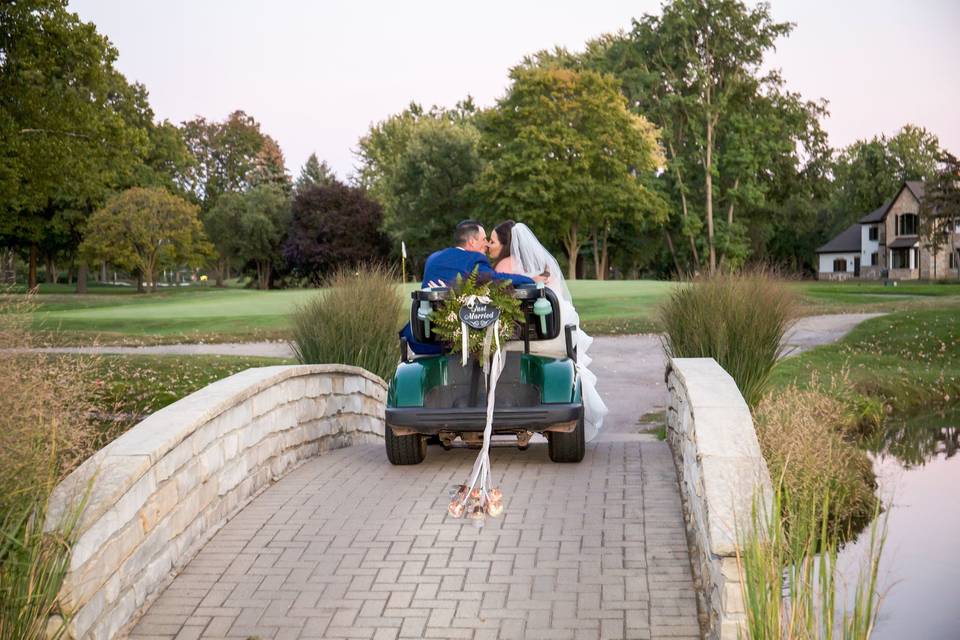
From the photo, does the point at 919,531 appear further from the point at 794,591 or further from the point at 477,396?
the point at 794,591

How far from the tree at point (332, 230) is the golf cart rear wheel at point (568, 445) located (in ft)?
160

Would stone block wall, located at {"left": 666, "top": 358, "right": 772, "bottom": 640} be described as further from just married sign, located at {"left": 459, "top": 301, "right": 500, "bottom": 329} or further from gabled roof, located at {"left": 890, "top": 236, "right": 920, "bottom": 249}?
gabled roof, located at {"left": 890, "top": 236, "right": 920, "bottom": 249}

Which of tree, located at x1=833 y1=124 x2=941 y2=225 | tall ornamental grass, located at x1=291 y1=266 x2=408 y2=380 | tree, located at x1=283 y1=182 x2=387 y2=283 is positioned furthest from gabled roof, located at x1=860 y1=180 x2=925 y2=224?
tall ornamental grass, located at x1=291 y1=266 x2=408 y2=380

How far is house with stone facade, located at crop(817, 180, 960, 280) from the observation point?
69000 millimetres

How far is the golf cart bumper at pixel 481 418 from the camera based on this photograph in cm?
745

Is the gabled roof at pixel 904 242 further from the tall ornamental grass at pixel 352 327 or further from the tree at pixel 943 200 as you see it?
the tall ornamental grass at pixel 352 327

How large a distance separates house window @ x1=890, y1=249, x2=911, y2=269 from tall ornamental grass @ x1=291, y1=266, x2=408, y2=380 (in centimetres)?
6793

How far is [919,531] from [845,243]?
7226 centimetres

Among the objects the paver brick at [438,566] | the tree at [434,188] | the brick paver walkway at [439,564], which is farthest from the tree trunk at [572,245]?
the paver brick at [438,566]

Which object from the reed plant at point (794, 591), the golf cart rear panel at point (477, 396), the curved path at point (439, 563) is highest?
the golf cart rear panel at point (477, 396)

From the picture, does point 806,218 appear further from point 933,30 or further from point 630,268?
point 933,30

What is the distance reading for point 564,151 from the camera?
51.7 meters

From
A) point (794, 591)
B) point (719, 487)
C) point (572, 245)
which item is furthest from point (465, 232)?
point (572, 245)

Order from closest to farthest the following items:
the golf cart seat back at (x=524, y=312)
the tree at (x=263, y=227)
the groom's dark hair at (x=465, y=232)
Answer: the golf cart seat back at (x=524, y=312) → the groom's dark hair at (x=465, y=232) → the tree at (x=263, y=227)
